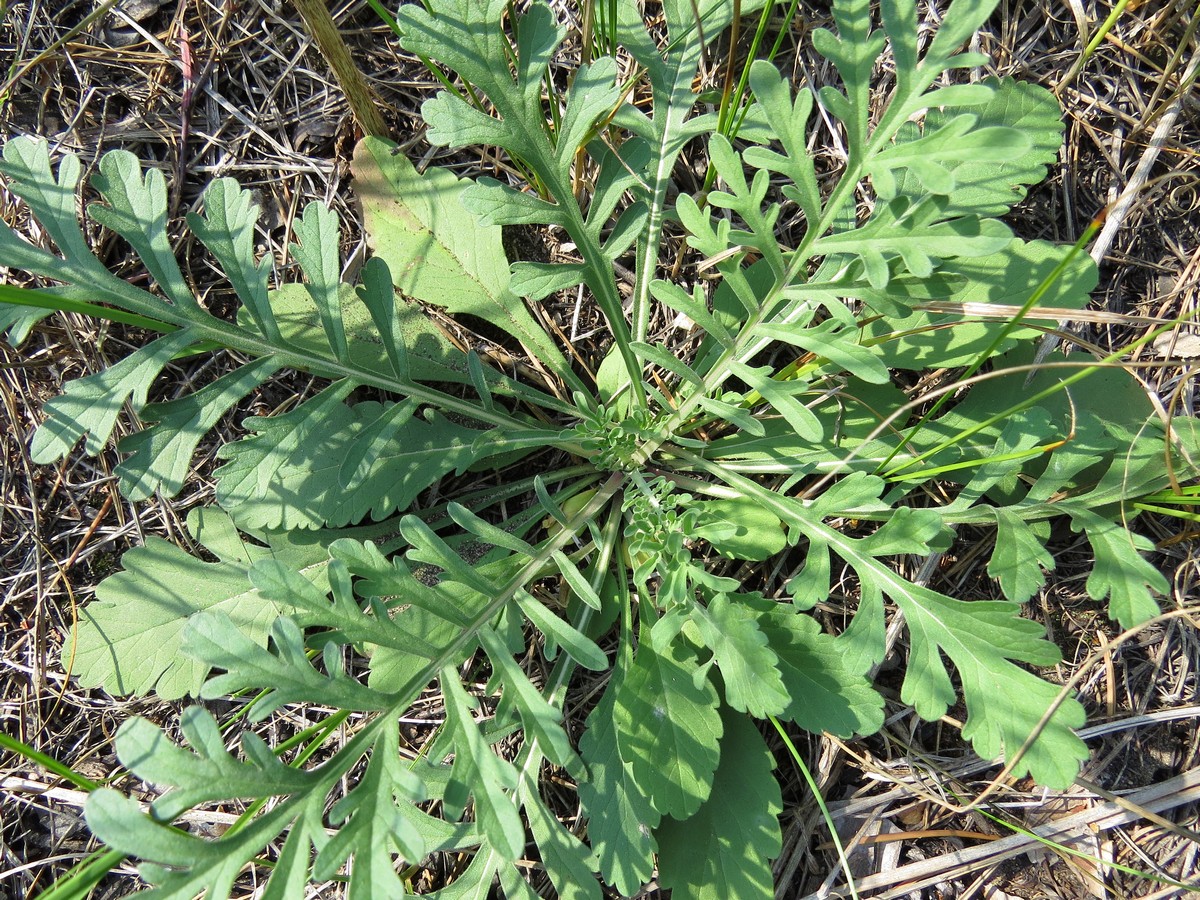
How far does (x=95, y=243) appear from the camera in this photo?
2643 mm

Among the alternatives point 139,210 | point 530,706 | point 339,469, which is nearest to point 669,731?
point 530,706

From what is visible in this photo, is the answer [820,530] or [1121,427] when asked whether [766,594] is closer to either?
[820,530]

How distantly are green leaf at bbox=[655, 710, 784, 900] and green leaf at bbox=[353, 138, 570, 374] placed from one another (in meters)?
1.22

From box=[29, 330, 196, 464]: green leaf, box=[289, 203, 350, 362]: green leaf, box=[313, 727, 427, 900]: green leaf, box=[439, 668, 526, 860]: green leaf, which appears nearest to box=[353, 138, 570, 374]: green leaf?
box=[289, 203, 350, 362]: green leaf

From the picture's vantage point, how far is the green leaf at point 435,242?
7.95 feet

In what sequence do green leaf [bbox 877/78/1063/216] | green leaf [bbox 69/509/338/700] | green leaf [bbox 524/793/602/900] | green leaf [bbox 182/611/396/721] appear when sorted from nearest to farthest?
green leaf [bbox 182/611/396/721] → green leaf [bbox 877/78/1063/216] → green leaf [bbox 524/793/602/900] → green leaf [bbox 69/509/338/700]

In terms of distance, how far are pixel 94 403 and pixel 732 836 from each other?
→ 195 cm

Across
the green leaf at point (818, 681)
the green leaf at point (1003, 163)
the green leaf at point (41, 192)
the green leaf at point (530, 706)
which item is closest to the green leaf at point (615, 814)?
the green leaf at point (530, 706)

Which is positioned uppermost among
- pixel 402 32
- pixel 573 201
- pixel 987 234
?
pixel 402 32

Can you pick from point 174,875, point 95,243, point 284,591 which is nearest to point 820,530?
point 284,591

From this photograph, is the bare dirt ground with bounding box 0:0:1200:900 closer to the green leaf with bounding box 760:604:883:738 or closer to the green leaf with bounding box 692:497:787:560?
the green leaf with bounding box 760:604:883:738

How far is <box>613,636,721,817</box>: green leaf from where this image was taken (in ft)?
6.80

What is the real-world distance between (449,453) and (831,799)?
5.00 feet

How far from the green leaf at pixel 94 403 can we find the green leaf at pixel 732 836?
177cm
